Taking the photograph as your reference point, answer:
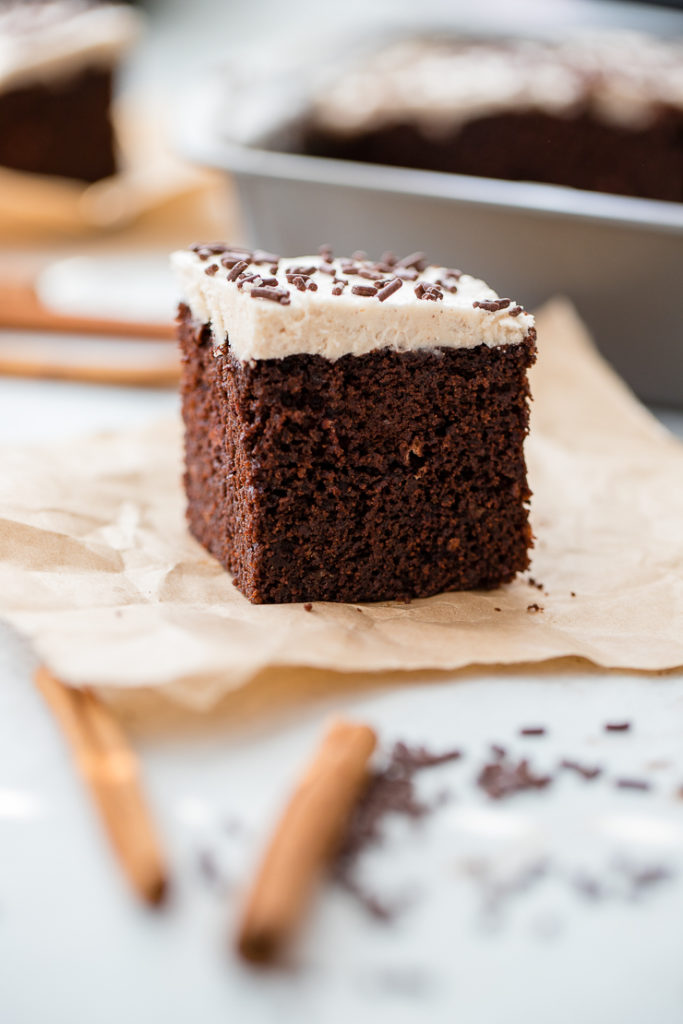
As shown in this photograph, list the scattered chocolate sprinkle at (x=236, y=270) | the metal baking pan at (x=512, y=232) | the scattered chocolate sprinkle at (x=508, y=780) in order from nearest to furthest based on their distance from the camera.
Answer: the scattered chocolate sprinkle at (x=508, y=780)
the scattered chocolate sprinkle at (x=236, y=270)
the metal baking pan at (x=512, y=232)

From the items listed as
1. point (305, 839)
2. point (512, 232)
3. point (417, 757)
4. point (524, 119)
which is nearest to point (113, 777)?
point (305, 839)

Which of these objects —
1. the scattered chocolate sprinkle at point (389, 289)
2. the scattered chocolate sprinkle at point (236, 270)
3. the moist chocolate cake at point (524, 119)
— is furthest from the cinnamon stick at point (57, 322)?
the scattered chocolate sprinkle at point (389, 289)

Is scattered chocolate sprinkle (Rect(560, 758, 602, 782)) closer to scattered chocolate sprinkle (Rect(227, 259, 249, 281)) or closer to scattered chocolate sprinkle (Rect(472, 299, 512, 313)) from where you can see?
scattered chocolate sprinkle (Rect(472, 299, 512, 313))

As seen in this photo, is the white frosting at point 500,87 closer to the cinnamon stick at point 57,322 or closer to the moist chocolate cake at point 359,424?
the cinnamon stick at point 57,322

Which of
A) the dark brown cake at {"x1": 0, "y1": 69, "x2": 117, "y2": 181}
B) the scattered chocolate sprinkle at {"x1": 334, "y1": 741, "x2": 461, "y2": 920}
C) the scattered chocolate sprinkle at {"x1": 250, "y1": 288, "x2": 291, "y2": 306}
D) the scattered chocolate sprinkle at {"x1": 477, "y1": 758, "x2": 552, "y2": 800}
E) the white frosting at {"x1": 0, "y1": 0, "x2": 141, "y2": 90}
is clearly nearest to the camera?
the scattered chocolate sprinkle at {"x1": 334, "y1": 741, "x2": 461, "y2": 920}

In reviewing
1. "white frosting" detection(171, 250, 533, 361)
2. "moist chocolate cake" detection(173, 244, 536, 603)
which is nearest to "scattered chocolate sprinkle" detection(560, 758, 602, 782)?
"moist chocolate cake" detection(173, 244, 536, 603)
